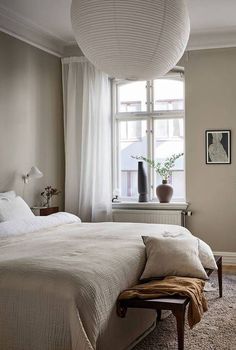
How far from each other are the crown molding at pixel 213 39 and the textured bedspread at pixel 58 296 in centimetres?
380

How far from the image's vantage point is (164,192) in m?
6.43

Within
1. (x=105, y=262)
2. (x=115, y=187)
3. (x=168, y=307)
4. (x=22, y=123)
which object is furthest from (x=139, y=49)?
(x=115, y=187)

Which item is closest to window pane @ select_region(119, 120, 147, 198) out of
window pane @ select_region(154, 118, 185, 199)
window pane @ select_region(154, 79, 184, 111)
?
window pane @ select_region(154, 118, 185, 199)

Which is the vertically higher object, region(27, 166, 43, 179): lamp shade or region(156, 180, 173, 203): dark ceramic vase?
region(27, 166, 43, 179): lamp shade

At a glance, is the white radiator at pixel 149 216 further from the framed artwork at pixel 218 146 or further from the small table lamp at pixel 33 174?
the small table lamp at pixel 33 174

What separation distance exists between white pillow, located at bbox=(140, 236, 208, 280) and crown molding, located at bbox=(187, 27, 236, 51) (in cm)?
332

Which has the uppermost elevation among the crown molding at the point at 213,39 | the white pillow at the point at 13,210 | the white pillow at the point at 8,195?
the crown molding at the point at 213,39

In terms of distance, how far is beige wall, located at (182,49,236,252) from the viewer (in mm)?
6203

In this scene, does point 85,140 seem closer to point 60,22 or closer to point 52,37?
point 52,37

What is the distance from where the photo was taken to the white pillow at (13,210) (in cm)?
456

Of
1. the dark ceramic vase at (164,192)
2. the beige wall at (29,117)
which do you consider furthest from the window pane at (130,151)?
the beige wall at (29,117)

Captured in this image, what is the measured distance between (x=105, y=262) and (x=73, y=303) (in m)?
0.54

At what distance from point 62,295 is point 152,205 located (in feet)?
A: 13.1

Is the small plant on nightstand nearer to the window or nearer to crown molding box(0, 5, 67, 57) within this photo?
the window
